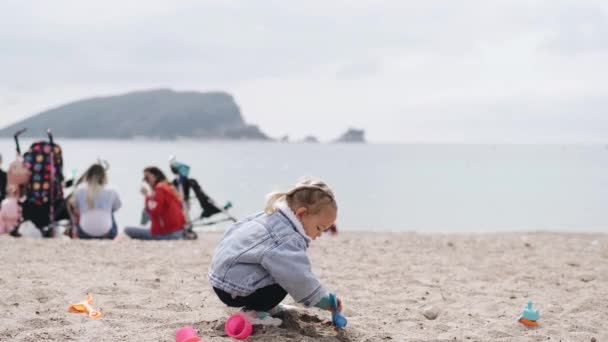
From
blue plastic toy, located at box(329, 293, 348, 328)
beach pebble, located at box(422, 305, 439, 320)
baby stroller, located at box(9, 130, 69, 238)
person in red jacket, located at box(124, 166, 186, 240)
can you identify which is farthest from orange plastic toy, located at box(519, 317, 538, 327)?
baby stroller, located at box(9, 130, 69, 238)

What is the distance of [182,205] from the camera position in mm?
9359

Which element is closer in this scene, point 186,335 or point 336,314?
point 186,335

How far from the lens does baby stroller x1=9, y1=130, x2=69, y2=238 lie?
8481mm

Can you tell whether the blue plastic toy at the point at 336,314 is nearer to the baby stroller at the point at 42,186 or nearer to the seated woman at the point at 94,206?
the seated woman at the point at 94,206

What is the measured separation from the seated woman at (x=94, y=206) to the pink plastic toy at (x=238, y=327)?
5450mm

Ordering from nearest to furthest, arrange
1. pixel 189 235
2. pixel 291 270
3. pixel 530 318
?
pixel 291 270 → pixel 530 318 → pixel 189 235

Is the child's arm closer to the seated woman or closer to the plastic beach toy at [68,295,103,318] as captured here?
the plastic beach toy at [68,295,103,318]

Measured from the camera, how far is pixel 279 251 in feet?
11.2

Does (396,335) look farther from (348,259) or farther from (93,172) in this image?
(93,172)

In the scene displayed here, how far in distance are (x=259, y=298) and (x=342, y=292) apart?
1.66 meters

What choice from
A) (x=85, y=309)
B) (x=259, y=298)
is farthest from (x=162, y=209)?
(x=259, y=298)

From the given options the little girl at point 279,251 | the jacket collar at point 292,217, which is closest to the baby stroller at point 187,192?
the little girl at point 279,251

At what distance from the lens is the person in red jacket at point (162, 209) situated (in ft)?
28.7

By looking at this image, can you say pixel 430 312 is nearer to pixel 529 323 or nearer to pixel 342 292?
pixel 529 323
